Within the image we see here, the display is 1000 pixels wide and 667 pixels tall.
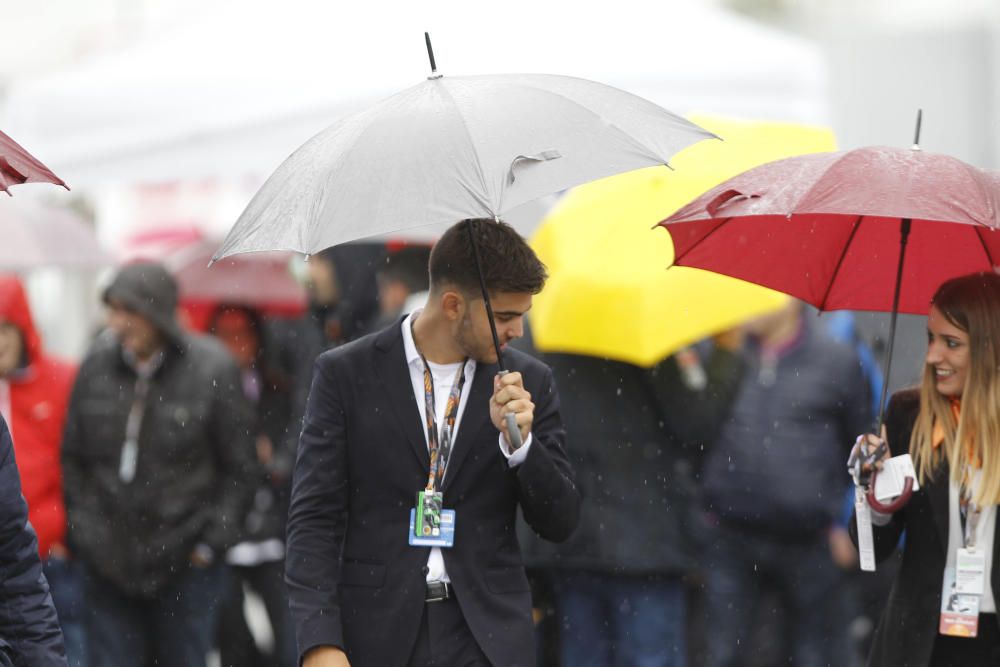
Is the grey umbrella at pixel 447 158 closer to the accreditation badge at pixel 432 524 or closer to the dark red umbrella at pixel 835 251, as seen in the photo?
the dark red umbrella at pixel 835 251

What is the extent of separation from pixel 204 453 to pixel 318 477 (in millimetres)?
3439

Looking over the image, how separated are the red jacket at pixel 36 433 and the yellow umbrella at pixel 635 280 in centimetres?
263

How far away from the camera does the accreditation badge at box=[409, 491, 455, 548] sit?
193 inches

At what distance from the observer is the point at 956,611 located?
4.98 metres

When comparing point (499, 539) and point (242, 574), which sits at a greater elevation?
point (499, 539)

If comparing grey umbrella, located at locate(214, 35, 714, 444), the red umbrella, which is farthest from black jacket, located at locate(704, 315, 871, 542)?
the red umbrella

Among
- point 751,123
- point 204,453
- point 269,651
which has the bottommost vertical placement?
point 269,651

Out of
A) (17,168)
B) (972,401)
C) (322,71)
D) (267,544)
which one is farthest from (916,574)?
(322,71)

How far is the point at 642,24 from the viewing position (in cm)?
937

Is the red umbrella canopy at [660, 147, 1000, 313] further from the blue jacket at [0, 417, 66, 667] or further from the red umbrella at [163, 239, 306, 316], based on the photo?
the red umbrella at [163, 239, 306, 316]

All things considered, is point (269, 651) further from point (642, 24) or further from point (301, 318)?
point (642, 24)

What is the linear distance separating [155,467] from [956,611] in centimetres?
435

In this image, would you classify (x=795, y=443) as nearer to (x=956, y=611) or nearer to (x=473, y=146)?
(x=956, y=611)

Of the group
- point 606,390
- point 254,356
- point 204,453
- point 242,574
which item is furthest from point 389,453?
point 254,356
